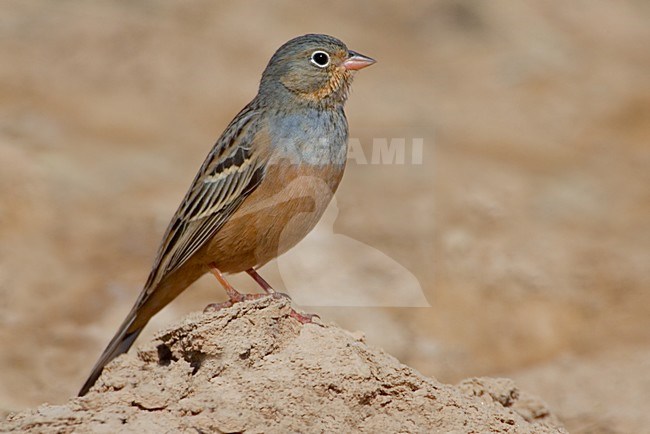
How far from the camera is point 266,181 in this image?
24.2ft

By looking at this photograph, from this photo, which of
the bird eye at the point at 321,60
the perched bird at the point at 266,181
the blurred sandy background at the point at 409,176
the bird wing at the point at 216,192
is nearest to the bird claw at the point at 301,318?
the perched bird at the point at 266,181

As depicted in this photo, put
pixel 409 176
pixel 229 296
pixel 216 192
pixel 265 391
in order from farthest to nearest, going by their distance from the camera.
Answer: pixel 409 176, pixel 216 192, pixel 229 296, pixel 265 391

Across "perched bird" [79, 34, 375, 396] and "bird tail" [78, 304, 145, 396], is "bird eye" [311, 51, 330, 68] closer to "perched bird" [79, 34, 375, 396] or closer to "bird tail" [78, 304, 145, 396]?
"perched bird" [79, 34, 375, 396]

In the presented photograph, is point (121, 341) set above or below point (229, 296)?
below

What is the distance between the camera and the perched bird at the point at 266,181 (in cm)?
726

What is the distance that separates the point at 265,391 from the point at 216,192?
2516 millimetres

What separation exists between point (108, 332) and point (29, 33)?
25.2 ft

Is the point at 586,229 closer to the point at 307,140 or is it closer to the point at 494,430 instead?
the point at 307,140

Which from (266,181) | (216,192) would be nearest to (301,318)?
(266,181)

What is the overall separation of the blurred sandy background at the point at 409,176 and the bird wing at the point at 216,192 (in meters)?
1.86

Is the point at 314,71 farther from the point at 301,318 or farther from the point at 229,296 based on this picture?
the point at 301,318

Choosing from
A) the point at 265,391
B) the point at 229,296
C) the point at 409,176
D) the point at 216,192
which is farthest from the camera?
the point at 409,176

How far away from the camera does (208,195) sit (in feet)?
25.8

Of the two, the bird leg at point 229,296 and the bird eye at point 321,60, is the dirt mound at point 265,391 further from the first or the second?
the bird eye at point 321,60
